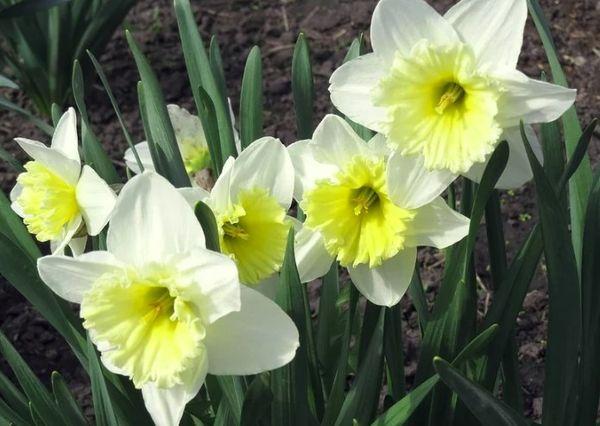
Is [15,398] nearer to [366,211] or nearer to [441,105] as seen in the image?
[366,211]

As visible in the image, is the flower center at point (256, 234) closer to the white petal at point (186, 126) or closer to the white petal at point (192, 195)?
the white petal at point (192, 195)

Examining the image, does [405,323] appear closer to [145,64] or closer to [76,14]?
[145,64]

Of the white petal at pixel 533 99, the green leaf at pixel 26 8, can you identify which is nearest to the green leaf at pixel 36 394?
the white petal at pixel 533 99

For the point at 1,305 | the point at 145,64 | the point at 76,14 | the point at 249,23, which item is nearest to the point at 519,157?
the point at 145,64

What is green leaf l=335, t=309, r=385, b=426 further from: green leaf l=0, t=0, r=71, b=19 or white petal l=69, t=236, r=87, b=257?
green leaf l=0, t=0, r=71, b=19

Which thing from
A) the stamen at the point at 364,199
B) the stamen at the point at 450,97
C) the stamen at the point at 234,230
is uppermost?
the stamen at the point at 450,97

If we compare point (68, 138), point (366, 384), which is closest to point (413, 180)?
point (366, 384)
